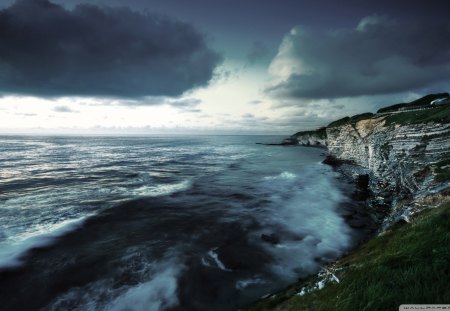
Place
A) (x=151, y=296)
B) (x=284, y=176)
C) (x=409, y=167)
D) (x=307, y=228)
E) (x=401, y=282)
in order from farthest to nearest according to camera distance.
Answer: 1. (x=284, y=176)
2. (x=409, y=167)
3. (x=307, y=228)
4. (x=151, y=296)
5. (x=401, y=282)

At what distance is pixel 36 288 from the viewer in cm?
1219

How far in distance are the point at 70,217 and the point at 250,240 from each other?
1604 cm

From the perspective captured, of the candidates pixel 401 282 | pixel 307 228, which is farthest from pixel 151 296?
pixel 307 228

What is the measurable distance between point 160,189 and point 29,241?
52.3 ft

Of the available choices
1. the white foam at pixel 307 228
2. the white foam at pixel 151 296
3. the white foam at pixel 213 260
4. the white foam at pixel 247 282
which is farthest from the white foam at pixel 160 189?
the white foam at pixel 247 282

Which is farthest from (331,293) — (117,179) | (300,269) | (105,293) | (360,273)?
(117,179)

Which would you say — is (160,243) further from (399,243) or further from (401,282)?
(401,282)

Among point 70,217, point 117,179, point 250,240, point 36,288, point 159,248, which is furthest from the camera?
point 117,179

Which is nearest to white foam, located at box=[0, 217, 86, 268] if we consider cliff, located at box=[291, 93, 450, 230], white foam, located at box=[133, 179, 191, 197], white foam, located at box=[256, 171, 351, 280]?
white foam, located at box=[133, 179, 191, 197]

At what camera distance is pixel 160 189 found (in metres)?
32.0

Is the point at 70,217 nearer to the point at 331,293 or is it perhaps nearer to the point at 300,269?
the point at 300,269

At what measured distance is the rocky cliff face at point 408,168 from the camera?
48.2 ft

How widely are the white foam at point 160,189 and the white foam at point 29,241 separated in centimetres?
936

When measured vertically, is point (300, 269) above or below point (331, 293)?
below
